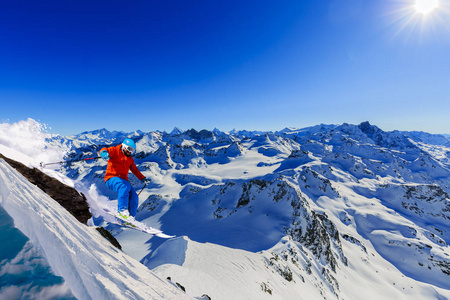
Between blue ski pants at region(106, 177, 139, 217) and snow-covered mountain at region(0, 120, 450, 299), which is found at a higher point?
blue ski pants at region(106, 177, 139, 217)

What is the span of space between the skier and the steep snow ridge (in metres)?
2.59

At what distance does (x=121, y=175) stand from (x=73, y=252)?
4.22 meters

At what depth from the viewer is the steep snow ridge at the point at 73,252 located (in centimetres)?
305

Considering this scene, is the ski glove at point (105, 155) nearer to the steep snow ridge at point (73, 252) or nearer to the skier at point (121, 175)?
the skier at point (121, 175)

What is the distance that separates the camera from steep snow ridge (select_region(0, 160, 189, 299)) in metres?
3.05

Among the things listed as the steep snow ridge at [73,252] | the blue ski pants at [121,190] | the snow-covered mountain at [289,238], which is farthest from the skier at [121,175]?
the steep snow ridge at [73,252]

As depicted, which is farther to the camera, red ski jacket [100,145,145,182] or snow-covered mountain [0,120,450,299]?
snow-covered mountain [0,120,450,299]

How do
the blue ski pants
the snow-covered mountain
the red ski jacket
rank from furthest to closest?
1. the snow-covered mountain
2. the red ski jacket
3. the blue ski pants

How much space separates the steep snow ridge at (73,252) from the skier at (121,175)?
8.50 ft

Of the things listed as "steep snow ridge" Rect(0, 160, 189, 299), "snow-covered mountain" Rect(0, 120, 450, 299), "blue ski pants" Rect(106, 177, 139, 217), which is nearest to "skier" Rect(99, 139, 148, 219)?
"blue ski pants" Rect(106, 177, 139, 217)

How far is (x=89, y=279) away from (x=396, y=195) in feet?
621

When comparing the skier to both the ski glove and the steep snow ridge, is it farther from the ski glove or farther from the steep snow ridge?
the steep snow ridge

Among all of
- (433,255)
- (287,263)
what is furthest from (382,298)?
(433,255)

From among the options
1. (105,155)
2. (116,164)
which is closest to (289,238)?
(116,164)
